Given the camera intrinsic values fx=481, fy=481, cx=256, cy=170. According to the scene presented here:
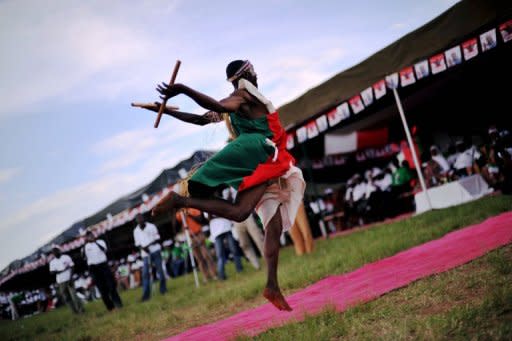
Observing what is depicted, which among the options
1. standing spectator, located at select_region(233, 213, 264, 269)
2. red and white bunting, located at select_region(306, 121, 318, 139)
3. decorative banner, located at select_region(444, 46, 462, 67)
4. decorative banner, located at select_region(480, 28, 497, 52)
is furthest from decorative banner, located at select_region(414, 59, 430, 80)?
standing spectator, located at select_region(233, 213, 264, 269)

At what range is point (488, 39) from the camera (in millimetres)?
9281

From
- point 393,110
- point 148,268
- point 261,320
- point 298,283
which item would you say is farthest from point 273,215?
point 393,110

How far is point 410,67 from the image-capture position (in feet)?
33.9

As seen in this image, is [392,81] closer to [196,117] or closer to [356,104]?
[356,104]

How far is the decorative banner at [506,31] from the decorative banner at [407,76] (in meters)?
1.88

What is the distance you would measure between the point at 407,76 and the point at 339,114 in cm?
210

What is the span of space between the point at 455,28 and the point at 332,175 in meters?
11.2

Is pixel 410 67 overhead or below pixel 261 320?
overhead

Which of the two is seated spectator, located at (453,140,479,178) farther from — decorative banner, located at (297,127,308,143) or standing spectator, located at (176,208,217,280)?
standing spectator, located at (176,208,217,280)

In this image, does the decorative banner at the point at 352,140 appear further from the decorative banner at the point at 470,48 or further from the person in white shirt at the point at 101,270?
the person in white shirt at the point at 101,270

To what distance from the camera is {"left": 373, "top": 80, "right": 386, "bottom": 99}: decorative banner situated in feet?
35.8

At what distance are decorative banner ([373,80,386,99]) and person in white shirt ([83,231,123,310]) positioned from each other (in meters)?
7.35

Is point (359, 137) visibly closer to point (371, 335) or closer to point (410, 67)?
point (410, 67)

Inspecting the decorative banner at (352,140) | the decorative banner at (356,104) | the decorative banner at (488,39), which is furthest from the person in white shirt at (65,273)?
the decorative banner at (488,39)
